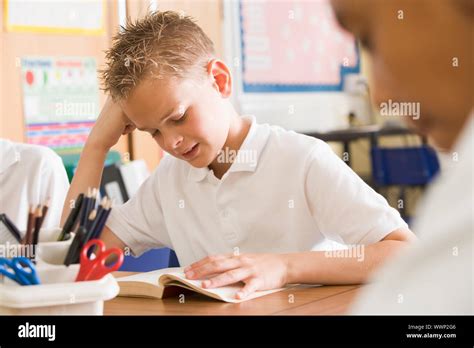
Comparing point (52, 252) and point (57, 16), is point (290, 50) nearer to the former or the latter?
point (57, 16)

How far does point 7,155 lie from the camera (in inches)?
51.0

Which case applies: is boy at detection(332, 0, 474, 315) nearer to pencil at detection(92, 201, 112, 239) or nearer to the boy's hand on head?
pencil at detection(92, 201, 112, 239)

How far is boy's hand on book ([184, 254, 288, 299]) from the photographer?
837mm

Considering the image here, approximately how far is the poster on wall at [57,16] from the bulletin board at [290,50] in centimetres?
197

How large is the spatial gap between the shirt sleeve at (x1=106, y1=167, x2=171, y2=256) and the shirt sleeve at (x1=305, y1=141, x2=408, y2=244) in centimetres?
28

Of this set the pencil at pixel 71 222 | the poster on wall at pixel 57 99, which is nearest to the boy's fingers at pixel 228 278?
the pencil at pixel 71 222

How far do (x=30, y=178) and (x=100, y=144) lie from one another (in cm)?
13

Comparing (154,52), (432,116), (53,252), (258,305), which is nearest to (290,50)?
(154,52)

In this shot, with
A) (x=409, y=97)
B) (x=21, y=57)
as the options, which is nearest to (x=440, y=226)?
(x=409, y=97)

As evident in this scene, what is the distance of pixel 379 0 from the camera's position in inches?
11.5

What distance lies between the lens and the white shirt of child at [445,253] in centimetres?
23

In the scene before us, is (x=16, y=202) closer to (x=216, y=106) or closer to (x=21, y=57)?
(x=216, y=106)

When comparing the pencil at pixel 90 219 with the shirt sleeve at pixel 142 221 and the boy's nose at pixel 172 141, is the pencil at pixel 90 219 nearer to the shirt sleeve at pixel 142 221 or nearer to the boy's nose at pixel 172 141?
the boy's nose at pixel 172 141
